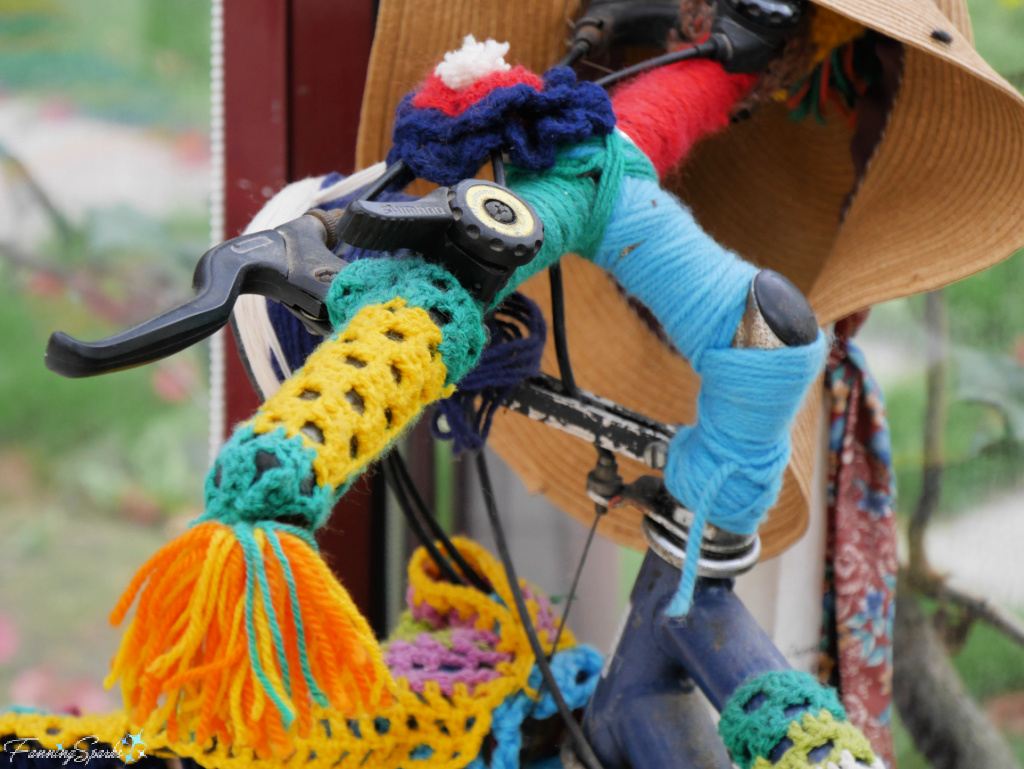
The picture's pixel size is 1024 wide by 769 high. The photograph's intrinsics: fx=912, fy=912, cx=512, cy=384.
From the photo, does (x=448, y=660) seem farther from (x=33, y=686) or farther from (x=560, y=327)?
(x=33, y=686)

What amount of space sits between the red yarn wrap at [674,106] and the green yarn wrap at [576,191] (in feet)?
0.14

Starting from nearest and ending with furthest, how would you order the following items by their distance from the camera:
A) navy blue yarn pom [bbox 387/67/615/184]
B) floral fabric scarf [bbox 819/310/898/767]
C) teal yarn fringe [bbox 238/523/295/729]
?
teal yarn fringe [bbox 238/523/295/729]
navy blue yarn pom [bbox 387/67/615/184]
floral fabric scarf [bbox 819/310/898/767]

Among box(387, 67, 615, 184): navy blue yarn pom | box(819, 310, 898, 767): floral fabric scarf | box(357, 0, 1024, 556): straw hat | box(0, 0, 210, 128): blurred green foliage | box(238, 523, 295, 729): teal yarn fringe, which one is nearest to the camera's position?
box(238, 523, 295, 729): teal yarn fringe

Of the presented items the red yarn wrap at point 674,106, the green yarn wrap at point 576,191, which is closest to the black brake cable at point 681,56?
the red yarn wrap at point 674,106

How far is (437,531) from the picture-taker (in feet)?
2.19

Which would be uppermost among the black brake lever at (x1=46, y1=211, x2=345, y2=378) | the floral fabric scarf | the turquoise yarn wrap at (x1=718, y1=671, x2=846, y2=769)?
the black brake lever at (x1=46, y1=211, x2=345, y2=378)

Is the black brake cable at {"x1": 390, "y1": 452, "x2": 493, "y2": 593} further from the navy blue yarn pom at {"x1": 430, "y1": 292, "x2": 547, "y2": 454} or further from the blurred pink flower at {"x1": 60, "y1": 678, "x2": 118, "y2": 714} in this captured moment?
the blurred pink flower at {"x1": 60, "y1": 678, "x2": 118, "y2": 714}

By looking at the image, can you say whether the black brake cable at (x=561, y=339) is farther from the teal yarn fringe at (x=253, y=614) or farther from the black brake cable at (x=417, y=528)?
the teal yarn fringe at (x=253, y=614)

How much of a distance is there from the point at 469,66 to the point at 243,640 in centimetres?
30

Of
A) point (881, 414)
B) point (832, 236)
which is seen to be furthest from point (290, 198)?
point (881, 414)

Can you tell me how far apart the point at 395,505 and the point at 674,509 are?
466 mm

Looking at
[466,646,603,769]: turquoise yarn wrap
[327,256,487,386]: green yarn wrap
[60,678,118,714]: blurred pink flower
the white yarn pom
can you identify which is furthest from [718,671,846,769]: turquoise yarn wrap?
[60,678,118,714]: blurred pink flower

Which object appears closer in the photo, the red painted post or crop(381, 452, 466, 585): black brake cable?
crop(381, 452, 466, 585): black brake cable

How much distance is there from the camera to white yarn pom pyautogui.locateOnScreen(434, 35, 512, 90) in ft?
1.51
